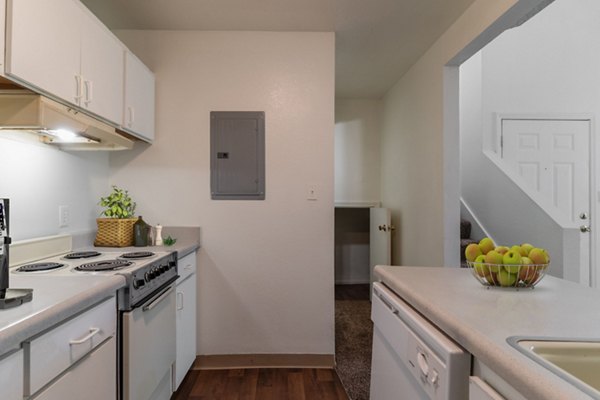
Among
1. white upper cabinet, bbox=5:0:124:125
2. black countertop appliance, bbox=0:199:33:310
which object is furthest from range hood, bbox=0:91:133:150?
black countertop appliance, bbox=0:199:33:310

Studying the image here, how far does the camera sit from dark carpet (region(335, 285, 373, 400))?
2410 mm

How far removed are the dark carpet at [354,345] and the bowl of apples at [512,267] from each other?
1.43 meters

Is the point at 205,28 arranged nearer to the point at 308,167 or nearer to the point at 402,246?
the point at 308,167

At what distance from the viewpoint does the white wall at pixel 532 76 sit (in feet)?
12.4

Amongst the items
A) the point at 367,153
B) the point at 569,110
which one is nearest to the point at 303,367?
the point at 367,153

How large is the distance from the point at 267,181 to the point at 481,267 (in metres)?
1.75

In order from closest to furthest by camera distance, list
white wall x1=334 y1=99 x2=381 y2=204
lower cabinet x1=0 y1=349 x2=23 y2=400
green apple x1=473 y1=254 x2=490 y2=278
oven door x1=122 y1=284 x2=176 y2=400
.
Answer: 1. lower cabinet x1=0 y1=349 x2=23 y2=400
2. green apple x1=473 y1=254 x2=490 y2=278
3. oven door x1=122 y1=284 x2=176 y2=400
4. white wall x1=334 y1=99 x2=381 y2=204

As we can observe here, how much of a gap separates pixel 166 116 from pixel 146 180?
477 millimetres

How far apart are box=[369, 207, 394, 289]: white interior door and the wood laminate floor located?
5.09 feet

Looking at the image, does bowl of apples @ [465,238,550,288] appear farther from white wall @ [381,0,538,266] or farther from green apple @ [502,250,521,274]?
white wall @ [381,0,538,266]

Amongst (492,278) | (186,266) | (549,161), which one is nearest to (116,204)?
(186,266)

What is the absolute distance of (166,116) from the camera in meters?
2.67

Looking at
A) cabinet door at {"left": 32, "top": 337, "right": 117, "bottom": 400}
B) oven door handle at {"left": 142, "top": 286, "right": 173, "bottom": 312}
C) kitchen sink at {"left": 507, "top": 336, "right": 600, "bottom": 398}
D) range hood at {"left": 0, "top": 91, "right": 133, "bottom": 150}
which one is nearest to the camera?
kitchen sink at {"left": 507, "top": 336, "right": 600, "bottom": 398}

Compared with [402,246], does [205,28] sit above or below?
above
